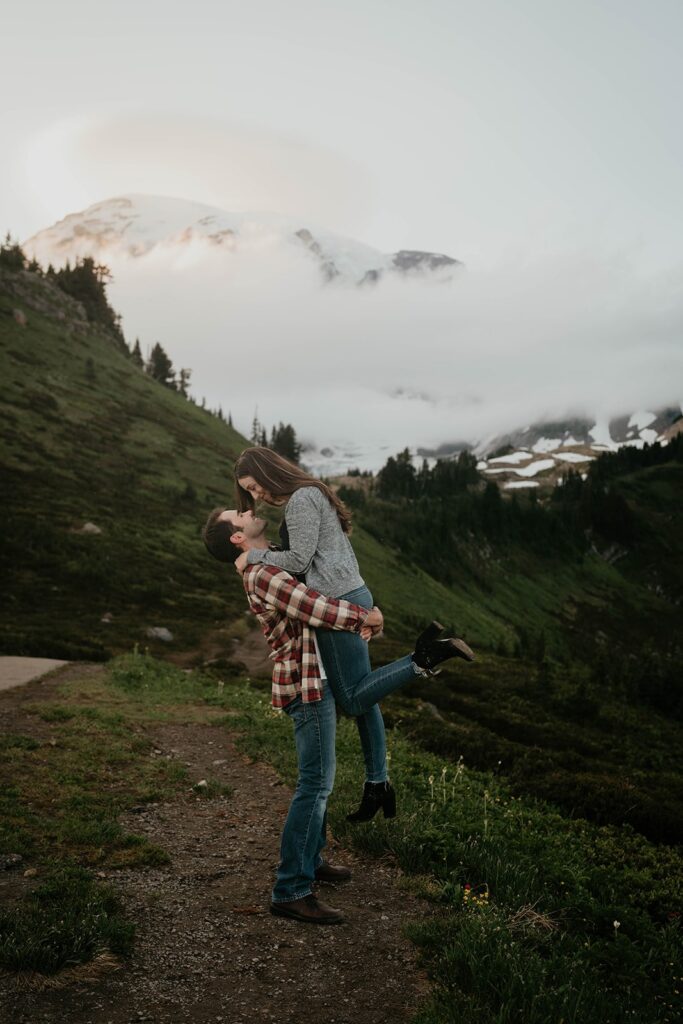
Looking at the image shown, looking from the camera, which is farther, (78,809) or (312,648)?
(78,809)

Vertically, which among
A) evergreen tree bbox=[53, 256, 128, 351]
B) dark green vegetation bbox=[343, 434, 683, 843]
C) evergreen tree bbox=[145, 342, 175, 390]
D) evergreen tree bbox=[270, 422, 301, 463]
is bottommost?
dark green vegetation bbox=[343, 434, 683, 843]

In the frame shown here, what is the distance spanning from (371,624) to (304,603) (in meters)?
0.63

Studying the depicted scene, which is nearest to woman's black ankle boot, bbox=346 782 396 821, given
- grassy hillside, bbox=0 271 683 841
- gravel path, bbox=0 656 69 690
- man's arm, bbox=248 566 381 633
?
man's arm, bbox=248 566 381 633

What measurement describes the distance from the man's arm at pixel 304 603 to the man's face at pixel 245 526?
0.51m

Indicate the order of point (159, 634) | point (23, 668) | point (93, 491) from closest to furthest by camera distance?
point (23, 668) < point (159, 634) < point (93, 491)

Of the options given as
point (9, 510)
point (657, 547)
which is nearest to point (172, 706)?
point (9, 510)

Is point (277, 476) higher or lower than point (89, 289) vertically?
lower

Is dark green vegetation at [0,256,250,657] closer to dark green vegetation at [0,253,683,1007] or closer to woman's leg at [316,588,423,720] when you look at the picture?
dark green vegetation at [0,253,683,1007]

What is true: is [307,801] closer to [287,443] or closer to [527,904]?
[527,904]

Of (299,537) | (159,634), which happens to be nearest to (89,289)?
(159,634)

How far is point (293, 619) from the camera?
5586 millimetres

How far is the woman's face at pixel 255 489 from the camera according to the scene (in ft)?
19.4

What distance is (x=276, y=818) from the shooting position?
27.7 feet

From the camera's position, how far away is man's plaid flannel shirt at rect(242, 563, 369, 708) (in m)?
5.38
